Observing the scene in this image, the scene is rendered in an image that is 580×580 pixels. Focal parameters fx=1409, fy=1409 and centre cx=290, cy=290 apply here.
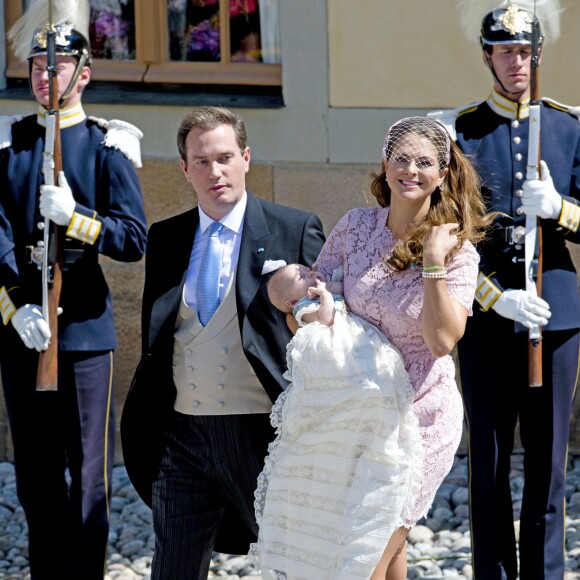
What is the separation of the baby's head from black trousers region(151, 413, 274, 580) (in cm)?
40

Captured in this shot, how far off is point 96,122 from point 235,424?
159cm

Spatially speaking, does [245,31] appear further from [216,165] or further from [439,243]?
[439,243]

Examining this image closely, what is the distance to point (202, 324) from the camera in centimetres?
409

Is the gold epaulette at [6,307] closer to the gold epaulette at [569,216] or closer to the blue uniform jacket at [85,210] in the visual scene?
the blue uniform jacket at [85,210]

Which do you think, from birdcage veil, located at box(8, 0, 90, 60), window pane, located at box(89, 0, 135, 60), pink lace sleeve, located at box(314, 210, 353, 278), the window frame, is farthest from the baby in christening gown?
window pane, located at box(89, 0, 135, 60)

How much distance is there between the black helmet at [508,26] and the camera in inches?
187

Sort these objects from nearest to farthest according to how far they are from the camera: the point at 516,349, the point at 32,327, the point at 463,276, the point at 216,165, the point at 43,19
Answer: the point at 463,276 < the point at 216,165 < the point at 516,349 < the point at 32,327 < the point at 43,19

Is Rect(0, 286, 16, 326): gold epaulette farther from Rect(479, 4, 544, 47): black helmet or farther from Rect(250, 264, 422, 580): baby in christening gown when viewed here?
Rect(479, 4, 544, 47): black helmet

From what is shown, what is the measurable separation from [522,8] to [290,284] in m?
1.63

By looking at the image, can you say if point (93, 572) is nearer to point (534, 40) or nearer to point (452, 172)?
point (452, 172)

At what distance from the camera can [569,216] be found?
4672mm

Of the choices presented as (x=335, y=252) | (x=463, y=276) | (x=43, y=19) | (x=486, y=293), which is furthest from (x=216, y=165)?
(x=43, y=19)

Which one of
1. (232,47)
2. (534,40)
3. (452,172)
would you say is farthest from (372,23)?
(452,172)

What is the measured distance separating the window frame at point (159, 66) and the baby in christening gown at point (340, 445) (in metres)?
3.22
